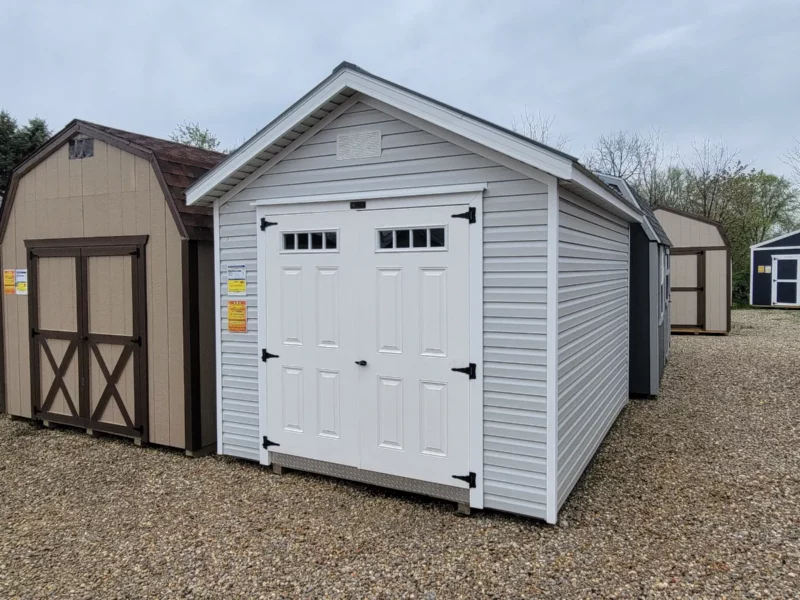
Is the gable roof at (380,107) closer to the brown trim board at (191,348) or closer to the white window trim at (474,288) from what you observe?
the white window trim at (474,288)

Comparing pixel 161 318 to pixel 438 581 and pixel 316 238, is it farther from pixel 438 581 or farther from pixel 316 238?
pixel 438 581

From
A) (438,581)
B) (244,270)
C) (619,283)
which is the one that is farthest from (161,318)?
(619,283)

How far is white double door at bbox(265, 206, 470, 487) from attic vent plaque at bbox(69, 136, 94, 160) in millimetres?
2261

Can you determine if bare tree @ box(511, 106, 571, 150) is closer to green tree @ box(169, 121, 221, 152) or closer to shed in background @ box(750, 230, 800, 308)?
shed in background @ box(750, 230, 800, 308)

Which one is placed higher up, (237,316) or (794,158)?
(794,158)

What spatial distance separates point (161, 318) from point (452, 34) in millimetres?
14497

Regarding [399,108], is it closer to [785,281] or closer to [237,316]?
[237,316]

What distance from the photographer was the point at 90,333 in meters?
5.54

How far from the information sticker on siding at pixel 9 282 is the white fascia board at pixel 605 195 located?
5792mm

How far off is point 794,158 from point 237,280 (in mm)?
21577

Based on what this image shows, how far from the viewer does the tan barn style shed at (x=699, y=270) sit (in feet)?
42.5

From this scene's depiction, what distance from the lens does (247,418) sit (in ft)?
15.8

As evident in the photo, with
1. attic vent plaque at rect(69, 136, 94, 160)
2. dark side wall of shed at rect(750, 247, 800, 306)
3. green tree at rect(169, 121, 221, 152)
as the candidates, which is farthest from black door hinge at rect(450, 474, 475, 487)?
green tree at rect(169, 121, 221, 152)

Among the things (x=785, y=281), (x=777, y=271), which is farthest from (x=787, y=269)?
(x=785, y=281)
